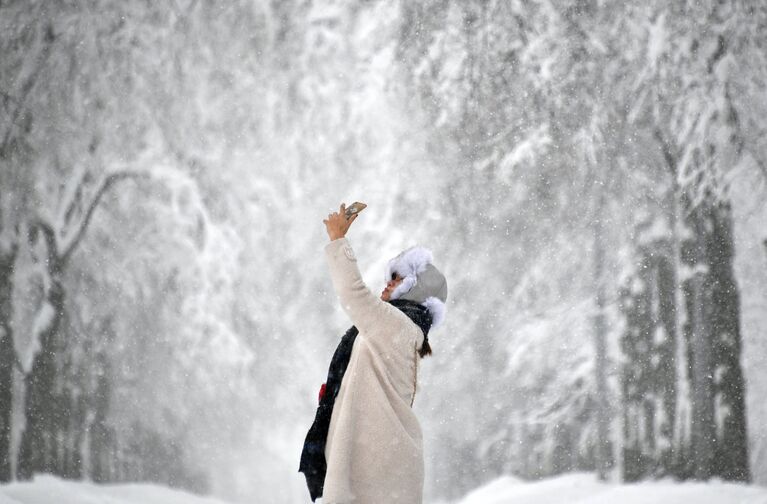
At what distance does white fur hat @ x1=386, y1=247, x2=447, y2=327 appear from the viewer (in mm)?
2174

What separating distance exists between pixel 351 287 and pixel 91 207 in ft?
13.3

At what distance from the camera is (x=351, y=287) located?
76.2 inches

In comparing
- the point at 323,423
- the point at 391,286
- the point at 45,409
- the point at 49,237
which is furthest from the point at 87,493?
the point at 391,286

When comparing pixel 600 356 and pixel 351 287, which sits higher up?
pixel 600 356

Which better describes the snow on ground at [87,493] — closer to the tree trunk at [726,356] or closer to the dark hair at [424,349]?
the tree trunk at [726,356]

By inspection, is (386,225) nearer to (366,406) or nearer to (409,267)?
(409,267)

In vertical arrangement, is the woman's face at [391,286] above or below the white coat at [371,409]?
above

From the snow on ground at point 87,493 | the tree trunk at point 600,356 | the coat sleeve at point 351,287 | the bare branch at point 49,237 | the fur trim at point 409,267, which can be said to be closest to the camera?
the coat sleeve at point 351,287

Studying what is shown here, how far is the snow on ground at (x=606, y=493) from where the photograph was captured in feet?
16.5

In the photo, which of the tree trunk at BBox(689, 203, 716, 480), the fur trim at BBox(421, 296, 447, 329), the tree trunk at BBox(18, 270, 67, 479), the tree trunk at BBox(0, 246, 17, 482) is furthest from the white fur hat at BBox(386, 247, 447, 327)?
the tree trunk at BBox(0, 246, 17, 482)

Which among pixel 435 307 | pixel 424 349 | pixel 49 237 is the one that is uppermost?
pixel 49 237

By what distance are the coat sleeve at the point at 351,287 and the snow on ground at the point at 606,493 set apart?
140 inches

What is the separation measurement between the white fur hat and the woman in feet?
0.14

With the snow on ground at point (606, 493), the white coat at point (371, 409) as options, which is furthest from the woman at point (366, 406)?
the snow on ground at point (606, 493)
